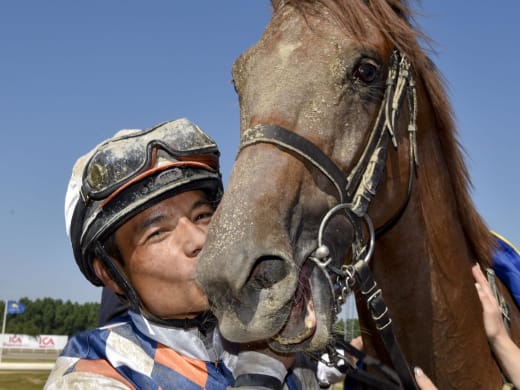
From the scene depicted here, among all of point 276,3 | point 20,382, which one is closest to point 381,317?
point 276,3

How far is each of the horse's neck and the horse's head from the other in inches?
11.5

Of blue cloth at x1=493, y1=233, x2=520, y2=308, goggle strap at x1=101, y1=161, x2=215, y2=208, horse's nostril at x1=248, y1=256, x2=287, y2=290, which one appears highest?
goggle strap at x1=101, y1=161, x2=215, y2=208

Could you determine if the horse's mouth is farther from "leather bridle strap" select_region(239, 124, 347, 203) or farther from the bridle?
"leather bridle strap" select_region(239, 124, 347, 203)

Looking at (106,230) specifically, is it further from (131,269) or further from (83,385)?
(83,385)

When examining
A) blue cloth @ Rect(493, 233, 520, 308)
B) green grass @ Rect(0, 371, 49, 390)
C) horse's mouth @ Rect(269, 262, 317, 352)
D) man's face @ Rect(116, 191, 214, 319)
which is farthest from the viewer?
green grass @ Rect(0, 371, 49, 390)

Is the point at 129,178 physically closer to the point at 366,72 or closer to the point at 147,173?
the point at 147,173

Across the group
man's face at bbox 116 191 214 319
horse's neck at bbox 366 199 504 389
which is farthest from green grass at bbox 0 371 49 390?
horse's neck at bbox 366 199 504 389

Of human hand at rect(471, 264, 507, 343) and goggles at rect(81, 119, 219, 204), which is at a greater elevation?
goggles at rect(81, 119, 219, 204)

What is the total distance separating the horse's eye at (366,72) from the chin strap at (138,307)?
1361mm

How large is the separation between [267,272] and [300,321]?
0.32 metres

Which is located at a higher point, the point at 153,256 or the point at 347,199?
the point at 347,199

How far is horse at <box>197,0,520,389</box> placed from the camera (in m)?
2.30

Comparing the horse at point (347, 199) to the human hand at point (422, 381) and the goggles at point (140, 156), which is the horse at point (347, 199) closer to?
the human hand at point (422, 381)

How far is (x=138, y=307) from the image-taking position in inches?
114
